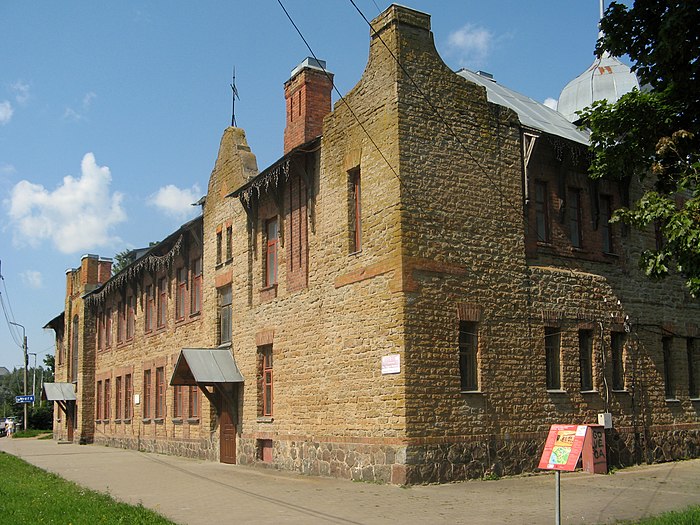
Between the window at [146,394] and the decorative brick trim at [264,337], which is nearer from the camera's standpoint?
the decorative brick trim at [264,337]

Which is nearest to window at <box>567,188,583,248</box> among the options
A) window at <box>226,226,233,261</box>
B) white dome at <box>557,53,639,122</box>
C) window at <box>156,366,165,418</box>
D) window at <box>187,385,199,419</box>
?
white dome at <box>557,53,639,122</box>

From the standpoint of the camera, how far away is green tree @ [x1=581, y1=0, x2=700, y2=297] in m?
12.2

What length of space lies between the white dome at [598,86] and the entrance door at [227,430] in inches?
603

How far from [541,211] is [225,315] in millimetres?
10299

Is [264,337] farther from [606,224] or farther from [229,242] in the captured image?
[606,224]

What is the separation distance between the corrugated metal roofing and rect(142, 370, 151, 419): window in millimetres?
11726

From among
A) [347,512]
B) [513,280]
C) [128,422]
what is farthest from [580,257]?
[128,422]

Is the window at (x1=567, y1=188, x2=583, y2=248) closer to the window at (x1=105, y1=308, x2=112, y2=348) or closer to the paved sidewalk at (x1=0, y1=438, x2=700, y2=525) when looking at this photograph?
Result: the paved sidewalk at (x1=0, y1=438, x2=700, y2=525)

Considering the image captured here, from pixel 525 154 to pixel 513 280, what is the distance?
299 cm

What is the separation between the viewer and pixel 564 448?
9.19 m

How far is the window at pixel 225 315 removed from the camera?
80.4ft

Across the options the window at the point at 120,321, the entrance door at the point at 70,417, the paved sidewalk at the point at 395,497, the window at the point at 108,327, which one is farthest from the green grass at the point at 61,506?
the entrance door at the point at 70,417

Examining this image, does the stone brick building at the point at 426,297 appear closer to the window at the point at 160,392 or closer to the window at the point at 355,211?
the window at the point at 355,211

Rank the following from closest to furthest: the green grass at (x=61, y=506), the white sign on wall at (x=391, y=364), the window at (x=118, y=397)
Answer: the green grass at (x=61, y=506), the white sign on wall at (x=391, y=364), the window at (x=118, y=397)
